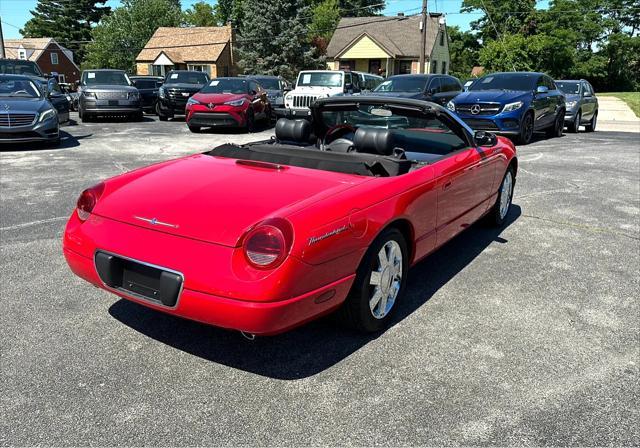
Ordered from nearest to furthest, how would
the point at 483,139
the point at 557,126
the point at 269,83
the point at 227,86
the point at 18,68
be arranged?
the point at 483,139, the point at 557,126, the point at 227,86, the point at 18,68, the point at 269,83

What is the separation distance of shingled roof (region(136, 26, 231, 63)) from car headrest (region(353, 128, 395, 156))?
56356mm

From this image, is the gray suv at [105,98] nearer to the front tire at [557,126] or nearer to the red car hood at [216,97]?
the red car hood at [216,97]

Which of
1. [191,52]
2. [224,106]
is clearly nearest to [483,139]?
[224,106]

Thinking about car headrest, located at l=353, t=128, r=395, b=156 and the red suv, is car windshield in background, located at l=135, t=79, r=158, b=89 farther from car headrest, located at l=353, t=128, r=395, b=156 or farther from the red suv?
car headrest, located at l=353, t=128, r=395, b=156

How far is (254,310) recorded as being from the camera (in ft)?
8.51

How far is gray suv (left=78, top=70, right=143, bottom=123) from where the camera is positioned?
16859 millimetres

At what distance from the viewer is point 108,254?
2963 millimetres

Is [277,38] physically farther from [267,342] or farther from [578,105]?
[267,342]

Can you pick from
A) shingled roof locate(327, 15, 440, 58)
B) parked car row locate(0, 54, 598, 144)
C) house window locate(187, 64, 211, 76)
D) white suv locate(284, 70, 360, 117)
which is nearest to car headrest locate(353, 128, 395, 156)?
parked car row locate(0, 54, 598, 144)

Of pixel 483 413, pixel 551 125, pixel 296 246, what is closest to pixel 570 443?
pixel 483 413

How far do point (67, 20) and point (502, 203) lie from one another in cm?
9330

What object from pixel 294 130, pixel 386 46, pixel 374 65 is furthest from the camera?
pixel 374 65

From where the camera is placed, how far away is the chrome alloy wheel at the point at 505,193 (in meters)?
5.62

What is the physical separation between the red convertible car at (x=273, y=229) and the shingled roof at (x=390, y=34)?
166ft
